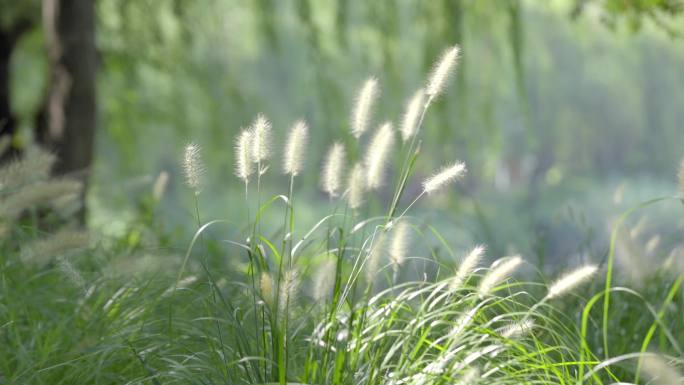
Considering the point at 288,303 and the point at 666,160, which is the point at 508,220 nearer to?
the point at 666,160

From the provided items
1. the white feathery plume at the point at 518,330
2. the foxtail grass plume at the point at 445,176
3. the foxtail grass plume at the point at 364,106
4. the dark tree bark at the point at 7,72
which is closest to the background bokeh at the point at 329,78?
the dark tree bark at the point at 7,72

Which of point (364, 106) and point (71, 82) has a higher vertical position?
point (364, 106)

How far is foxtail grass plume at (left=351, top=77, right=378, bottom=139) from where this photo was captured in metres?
1.84

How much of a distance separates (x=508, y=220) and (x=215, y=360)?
86.1 ft

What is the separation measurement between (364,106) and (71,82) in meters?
2.81

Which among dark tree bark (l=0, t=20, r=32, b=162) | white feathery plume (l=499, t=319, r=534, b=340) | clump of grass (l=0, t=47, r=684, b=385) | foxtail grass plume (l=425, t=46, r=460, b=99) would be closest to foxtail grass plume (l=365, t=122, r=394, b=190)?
clump of grass (l=0, t=47, r=684, b=385)

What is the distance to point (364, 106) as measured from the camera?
1.86 metres

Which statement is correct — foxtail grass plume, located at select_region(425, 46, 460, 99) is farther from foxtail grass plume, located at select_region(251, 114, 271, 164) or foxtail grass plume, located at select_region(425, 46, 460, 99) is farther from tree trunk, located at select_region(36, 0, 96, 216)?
tree trunk, located at select_region(36, 0, 96, 216)

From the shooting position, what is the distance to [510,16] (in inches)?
159

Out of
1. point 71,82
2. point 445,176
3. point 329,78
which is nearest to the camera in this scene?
point 445,176

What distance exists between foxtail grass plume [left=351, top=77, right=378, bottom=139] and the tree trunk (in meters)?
2.66

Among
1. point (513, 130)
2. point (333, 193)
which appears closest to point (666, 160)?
point (513, 130)

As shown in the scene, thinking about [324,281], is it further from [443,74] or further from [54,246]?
[54,246]

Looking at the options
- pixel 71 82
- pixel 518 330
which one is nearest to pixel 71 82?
pixel 71 82
